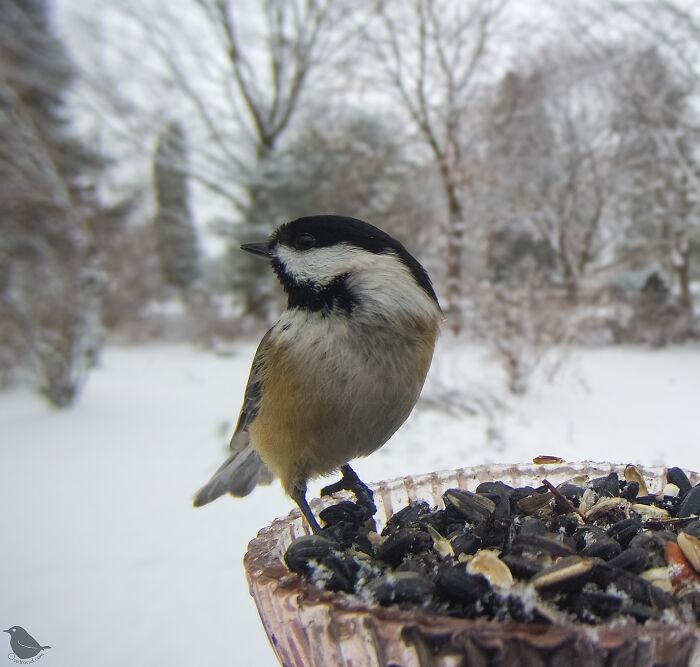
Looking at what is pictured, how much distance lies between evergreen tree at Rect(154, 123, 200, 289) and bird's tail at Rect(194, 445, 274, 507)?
1083cm

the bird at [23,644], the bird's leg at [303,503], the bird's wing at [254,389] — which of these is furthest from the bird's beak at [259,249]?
the bird at [23,644]

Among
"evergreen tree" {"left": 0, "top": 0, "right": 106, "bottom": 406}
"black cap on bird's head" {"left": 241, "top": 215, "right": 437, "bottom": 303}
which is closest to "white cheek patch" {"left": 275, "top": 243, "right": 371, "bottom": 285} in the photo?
"black cap on bird's head" {"left": 241, "top": 215, "right": 437, "bottom": 303}

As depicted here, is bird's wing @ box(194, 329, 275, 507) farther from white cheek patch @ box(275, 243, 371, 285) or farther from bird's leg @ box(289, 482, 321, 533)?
white cheek patch @ box(275, 243, 371, 285)

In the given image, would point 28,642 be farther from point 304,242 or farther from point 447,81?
point 447,81

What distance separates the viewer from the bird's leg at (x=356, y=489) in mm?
1044

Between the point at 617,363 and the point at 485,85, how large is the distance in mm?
6403

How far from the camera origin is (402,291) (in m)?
0.98

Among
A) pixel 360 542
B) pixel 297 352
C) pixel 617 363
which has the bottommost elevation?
pixel 617 363

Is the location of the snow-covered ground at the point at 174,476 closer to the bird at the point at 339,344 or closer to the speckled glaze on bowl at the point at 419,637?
the bird at the point at 339,344

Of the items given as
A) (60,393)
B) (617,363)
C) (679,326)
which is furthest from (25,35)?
(679,326)

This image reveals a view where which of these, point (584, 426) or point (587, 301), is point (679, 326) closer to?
point (587, 301)

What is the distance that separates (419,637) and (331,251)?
62 cm

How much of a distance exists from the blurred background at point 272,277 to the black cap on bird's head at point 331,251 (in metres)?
0.99

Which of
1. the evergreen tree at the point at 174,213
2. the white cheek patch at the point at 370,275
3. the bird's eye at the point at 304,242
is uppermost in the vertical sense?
the bird's eye at the point at 304,242
